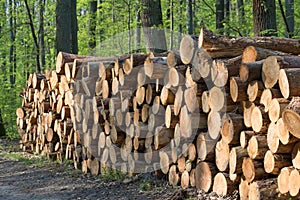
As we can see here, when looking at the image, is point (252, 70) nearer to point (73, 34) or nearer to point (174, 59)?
point (174, 59)

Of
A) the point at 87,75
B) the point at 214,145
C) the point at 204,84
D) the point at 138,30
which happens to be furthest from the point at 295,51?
the point at 138,30

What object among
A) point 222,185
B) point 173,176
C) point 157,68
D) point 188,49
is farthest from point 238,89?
point 173,176

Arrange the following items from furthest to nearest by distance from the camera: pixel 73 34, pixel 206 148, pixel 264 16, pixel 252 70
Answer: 1. pixel 73 34
2. pixel 264 16
3. pixel 206 148
4. pixel 252 70

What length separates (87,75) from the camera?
8258 millimetres

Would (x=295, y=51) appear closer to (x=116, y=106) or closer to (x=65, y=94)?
(x=116, y=106)

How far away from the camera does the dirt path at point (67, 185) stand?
6.36 meters

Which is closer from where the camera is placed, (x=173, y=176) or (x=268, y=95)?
(x=268, y=95)

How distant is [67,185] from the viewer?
24.6 ft

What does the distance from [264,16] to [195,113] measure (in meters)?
3.94

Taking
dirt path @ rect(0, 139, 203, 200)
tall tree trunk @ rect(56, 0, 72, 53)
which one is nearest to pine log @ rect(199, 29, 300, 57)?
dirt path @ rect(0, 139, 203, 200)

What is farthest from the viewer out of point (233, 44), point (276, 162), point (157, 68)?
point (157, 68)

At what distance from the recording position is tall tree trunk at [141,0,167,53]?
35.7ft

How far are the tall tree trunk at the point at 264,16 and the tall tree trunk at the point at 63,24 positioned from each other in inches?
240

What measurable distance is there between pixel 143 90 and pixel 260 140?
8.08 feet
